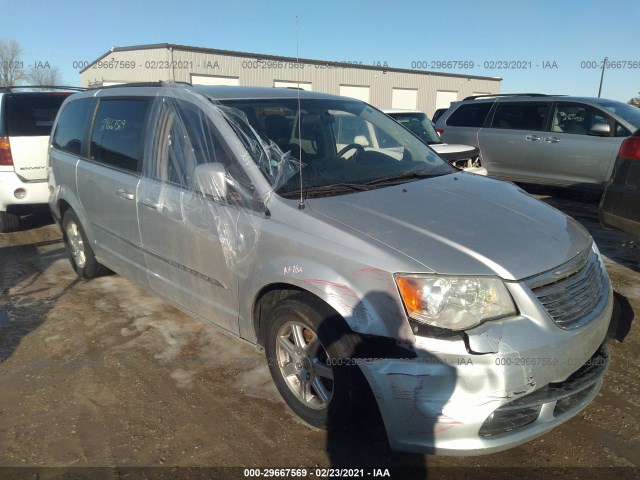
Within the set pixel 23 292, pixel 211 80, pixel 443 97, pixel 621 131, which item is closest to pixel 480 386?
pixel 23 292

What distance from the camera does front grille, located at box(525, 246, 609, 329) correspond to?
7.47 feet

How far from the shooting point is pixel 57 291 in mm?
4793

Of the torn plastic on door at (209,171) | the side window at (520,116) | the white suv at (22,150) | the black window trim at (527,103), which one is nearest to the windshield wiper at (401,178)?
the torn plastic on door at (209,171)

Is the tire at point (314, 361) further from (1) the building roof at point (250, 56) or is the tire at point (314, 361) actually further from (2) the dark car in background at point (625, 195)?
(1) the building roof at point (250, 56)

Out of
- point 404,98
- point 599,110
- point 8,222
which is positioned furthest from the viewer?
point 404,98

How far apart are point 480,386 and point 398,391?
344mm

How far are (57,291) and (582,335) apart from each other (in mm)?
4509

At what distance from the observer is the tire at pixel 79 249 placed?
4.78 m

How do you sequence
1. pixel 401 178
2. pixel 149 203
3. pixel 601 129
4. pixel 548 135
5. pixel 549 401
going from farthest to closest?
1. pixel 548 135
2. pixel 601 129
3. pixel 149 203
4. pixel 401 178
5. pixel 549 401

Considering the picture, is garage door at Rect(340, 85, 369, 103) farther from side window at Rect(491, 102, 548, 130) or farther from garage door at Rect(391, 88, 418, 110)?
side window at Rect(491, 102, 548, 130)

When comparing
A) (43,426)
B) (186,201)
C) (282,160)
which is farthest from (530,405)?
(43,426)

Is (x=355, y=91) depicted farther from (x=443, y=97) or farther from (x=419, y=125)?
(x=419, y=125)

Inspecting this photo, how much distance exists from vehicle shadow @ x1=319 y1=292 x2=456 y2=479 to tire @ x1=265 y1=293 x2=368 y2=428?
4 centimetres

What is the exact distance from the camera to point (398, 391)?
216 centimetres
